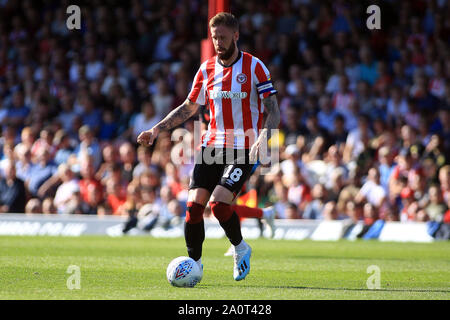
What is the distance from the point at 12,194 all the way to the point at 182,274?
33.8 feet

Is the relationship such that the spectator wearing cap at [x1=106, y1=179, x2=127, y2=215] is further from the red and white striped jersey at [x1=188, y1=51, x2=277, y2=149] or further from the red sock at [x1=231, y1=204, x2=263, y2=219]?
the red and white striped jersey at [x1=188, y1=51, x2=277, y2=149]

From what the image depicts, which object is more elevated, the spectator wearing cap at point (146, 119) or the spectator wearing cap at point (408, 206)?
the spectator wearing cap at point (146, 119)

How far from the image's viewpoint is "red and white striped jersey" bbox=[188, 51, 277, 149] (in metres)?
8.15

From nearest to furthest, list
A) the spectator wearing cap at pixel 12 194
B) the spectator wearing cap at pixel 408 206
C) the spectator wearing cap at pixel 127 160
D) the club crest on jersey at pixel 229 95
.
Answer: the club crest on jersey at pixel 229 95
the spectator wearing cap at pixel 408 206
the spectator wearing cap at pixel 12 194
the spectator wearing cap at pixel 127 160

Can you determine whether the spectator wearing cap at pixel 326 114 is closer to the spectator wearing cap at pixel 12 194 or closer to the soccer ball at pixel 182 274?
the spectator wearing cap at pixel 12 194

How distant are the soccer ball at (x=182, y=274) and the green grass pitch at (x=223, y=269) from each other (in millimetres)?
94

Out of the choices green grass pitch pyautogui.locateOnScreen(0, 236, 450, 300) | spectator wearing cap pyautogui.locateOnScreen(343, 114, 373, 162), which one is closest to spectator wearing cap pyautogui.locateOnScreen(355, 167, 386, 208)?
spectator wearing cap pyautogui.locateOnScreen(343, 114, 373, 162)

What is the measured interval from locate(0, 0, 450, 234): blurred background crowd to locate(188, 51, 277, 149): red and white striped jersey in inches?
285

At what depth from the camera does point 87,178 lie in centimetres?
1730

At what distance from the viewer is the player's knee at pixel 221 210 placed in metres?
7.93

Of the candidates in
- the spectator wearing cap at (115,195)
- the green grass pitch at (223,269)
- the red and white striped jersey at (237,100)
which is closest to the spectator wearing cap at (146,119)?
the spectator wearing cap at (115,195)

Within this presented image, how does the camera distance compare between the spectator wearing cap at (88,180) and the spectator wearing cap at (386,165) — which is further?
the spectator wearing cap at (88,180)

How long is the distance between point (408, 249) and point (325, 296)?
622cm
